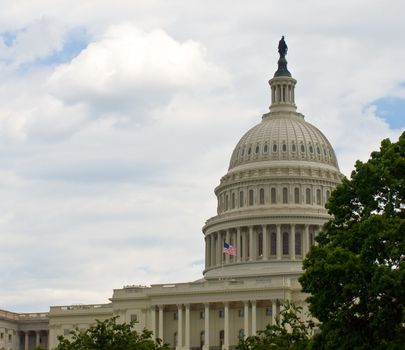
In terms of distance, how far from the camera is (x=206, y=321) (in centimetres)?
18112

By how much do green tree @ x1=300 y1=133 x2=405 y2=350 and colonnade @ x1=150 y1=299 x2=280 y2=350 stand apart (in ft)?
324

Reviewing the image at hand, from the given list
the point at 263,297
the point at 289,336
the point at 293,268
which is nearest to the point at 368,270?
the point at 289,336

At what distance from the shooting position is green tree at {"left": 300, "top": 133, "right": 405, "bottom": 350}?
71562 mm

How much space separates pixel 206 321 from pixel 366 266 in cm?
11033

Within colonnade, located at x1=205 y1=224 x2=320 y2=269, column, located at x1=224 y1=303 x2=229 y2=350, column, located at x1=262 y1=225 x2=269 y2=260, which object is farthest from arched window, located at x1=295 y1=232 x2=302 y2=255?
column, located at x1=224 y1=303 x2=229 y2=350

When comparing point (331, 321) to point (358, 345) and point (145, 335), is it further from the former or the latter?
point (145, 335)

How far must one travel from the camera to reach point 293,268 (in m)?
190

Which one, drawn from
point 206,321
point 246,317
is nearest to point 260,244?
point 206,321

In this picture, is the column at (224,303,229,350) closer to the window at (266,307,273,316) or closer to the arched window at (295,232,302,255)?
the window at (266,307,273,316)

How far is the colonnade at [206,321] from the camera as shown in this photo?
17675 cm

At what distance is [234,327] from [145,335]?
6884cm

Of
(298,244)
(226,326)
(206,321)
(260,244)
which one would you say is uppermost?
(260,244)

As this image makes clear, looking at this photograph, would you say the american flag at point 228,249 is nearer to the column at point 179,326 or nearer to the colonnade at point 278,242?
the colonnade at point 278,242

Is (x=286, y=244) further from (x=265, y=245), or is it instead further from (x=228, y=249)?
(x=228, y=249)
